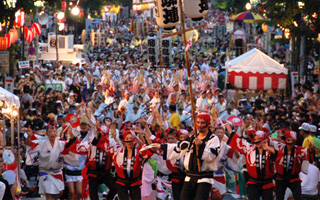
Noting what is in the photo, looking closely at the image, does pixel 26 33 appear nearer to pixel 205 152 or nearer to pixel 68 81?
pixel 68 81

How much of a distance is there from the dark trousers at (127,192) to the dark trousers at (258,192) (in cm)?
188

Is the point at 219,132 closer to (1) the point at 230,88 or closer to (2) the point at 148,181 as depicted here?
(2) the point at 148,181

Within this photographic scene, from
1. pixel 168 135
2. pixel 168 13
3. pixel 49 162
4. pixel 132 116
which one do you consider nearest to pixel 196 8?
pixel 168 13

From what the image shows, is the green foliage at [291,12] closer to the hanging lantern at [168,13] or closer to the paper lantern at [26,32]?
the hanging lantern at [168,13]

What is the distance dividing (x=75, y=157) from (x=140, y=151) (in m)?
1.70

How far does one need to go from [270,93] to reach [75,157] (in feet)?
57.3

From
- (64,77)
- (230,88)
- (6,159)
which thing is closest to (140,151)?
(6,159)

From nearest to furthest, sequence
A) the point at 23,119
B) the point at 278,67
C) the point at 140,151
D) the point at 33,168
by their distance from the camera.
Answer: the point at 140,151, the point at 33,168, the point at 23,119, the point at 278,67

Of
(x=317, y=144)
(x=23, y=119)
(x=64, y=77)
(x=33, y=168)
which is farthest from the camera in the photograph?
(x=64, y=77)

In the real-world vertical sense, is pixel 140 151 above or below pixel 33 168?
above

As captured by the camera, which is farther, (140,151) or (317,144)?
(317,144)

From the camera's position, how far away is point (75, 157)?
12469 millimetres

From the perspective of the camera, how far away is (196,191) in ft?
32.3

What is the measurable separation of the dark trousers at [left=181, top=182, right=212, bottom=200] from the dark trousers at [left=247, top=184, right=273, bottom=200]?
72.8 inches
